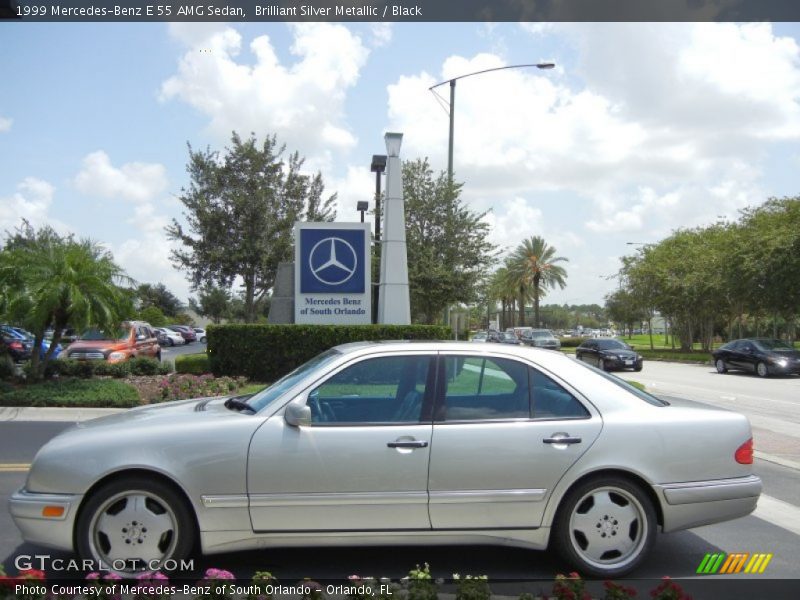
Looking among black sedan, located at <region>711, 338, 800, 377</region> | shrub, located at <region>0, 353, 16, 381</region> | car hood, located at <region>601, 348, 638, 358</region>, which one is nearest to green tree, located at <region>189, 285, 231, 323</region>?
car hood, located at <region>601, 348, 638, 358</region>

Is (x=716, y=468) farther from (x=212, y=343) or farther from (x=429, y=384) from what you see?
(x=212, y=343)

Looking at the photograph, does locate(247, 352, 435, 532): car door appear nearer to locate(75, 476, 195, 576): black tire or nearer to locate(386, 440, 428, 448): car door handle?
locate(386, 440, 428, 448): car door handle

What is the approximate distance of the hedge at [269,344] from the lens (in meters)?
17.2

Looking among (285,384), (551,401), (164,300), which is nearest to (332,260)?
(285,384)

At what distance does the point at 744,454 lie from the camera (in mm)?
4895

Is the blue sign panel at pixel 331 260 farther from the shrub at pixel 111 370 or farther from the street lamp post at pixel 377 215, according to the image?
the shrub at pixel 111 370

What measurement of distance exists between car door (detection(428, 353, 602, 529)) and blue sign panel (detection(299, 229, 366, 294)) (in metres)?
14.2

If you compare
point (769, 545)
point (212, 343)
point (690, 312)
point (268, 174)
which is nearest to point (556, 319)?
point (690, 312)

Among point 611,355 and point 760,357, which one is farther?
point 611,355

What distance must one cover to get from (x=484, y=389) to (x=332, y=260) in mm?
14144

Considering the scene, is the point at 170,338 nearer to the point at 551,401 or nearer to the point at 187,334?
the point at 187,334

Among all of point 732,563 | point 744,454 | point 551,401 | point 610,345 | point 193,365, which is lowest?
point 732,563

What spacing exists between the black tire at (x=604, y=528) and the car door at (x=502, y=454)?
213 millimetres

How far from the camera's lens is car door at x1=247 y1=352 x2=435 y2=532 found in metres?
4.45
